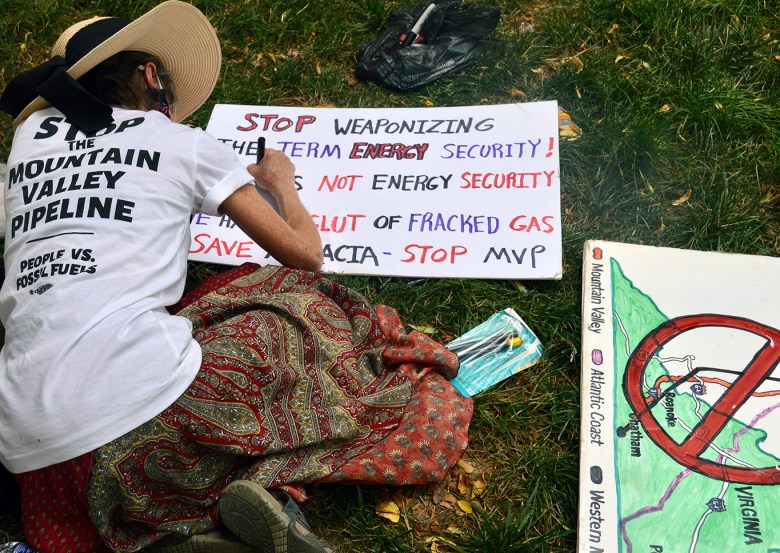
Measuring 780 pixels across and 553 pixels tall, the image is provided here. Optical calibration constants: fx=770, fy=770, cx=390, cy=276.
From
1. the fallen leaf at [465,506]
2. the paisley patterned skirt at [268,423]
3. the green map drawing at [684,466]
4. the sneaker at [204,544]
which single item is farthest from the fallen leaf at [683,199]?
the sneaker at [204,544]

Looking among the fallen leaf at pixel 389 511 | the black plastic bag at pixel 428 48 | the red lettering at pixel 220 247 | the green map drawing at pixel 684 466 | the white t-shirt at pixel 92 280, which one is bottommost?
the fallen leaf at pixel 389 511

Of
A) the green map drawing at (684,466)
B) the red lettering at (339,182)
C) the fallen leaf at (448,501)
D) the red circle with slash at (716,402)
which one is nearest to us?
the green map drawing at (684,466)

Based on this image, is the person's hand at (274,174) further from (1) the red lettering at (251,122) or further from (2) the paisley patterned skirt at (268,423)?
(1) the red lettering at (251,122)

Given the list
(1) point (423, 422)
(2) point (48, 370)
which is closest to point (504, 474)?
(1) point (423, 422)

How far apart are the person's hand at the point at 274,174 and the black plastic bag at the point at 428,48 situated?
2.65 feet

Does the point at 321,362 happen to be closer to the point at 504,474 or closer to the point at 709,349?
the point at 504,474

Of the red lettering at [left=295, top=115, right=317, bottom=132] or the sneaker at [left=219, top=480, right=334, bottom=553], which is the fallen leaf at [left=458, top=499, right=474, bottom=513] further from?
the red lettering at [left=295, top=115, right=317, bottom=132]

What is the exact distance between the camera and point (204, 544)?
1.94 m

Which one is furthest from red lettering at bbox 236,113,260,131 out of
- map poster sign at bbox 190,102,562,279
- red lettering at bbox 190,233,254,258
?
red lettering at bbox 190,233,254,258

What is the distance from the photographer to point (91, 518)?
1865mm

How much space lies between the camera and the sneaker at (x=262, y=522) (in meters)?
1.81

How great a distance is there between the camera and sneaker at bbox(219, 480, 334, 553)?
1.81 meters

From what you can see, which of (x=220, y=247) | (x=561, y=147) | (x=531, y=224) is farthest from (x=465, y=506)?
(x=561, y=147)

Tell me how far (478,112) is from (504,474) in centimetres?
148
